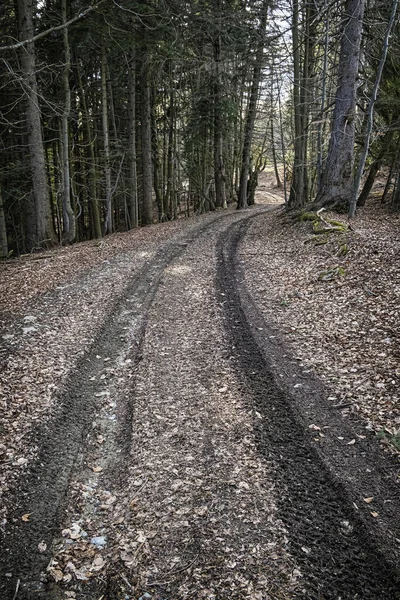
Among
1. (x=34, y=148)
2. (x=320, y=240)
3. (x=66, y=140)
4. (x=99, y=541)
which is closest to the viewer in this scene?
(x=99, y=541)

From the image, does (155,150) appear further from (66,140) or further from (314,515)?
(314,515)

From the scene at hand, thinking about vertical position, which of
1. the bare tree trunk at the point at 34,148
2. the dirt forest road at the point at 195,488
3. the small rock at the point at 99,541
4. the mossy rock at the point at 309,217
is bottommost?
the small rock at the point at 99,541

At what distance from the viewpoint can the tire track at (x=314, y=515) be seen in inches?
102

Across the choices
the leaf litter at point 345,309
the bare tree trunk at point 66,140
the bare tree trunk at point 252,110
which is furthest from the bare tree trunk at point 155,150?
the leaf litter at point 345,309

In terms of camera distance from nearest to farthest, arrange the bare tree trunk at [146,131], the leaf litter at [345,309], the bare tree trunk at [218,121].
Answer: the leaf litter at [345,309] < the bare tree trunk at [146,131] < the bare tree trunk at [218,121]

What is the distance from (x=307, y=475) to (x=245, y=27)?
63.3ft

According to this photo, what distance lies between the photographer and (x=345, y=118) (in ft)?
37.4

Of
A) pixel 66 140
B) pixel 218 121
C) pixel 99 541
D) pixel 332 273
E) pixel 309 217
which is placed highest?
pixel 218 121

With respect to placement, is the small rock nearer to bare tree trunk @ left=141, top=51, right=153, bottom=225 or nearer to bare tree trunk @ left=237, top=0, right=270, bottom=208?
bare tree trunk @ left=141, top=51, right=153, bottom=225

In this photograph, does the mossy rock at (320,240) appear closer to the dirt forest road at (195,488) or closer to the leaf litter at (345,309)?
the leaf litter at (345,309)

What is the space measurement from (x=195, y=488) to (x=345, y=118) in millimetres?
11742

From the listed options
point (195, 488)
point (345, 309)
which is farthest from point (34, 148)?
point (195, 488)

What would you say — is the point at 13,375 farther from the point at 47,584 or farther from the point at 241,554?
the point at 241,554

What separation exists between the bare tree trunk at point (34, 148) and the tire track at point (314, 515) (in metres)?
10.3
